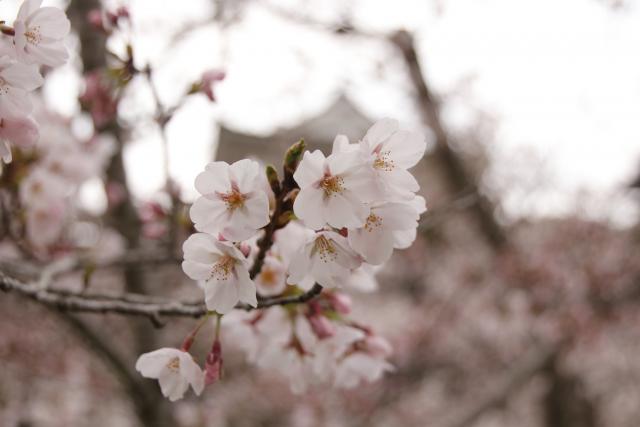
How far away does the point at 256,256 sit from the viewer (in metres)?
0.99

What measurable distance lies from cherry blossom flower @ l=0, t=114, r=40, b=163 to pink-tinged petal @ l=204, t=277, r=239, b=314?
1.47 ft

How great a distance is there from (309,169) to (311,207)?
6 cm

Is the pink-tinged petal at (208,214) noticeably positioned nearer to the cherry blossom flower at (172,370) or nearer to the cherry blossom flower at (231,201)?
the cherry blossom flower at (231,201)

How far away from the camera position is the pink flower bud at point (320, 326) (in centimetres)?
117

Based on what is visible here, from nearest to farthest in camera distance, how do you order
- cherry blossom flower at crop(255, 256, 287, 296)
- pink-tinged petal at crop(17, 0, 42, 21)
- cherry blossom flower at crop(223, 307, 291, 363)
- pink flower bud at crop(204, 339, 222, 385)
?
pink-tinged petal at crop(17, 0, 42, 21)
pink flower bud at crop(204, 339, 222, 385)
cherry blossom flower at crop(255, 256, 287, 296)
cherry blossom flower at crop(223, 307, 291, 363)

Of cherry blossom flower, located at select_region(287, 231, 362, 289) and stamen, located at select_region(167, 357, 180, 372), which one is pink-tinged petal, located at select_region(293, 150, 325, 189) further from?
stamen, located at select_region(167, 357, 180, 372)

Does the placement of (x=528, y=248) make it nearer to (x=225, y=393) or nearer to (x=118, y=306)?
(x=225, y=393)

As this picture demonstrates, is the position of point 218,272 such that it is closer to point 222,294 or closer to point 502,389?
point 222,294

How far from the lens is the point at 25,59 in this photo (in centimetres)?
91

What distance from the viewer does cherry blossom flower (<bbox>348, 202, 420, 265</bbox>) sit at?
0.87 m

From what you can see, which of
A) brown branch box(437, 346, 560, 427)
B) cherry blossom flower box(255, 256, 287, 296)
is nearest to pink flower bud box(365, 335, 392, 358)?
cherry blossom flower box(255, 256, 287, 296)

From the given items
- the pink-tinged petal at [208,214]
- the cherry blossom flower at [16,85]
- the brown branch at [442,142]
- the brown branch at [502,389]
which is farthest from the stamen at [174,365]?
the brown branch at [442,142]

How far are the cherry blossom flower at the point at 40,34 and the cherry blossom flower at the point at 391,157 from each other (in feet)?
2.04

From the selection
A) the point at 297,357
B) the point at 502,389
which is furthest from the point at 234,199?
the point at 502,389
